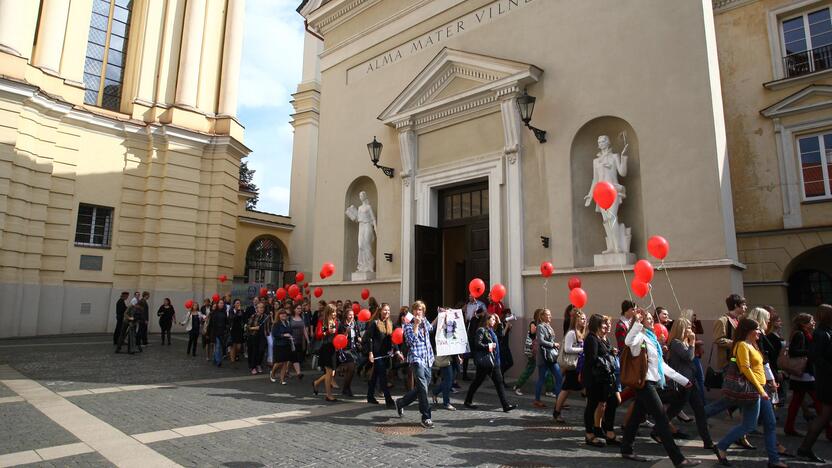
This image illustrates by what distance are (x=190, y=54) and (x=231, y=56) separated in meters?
2.15

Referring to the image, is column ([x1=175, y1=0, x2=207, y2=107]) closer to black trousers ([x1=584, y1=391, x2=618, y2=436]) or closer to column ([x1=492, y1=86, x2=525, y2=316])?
column ([x1=492, y1=86, x2=525, y2=316])

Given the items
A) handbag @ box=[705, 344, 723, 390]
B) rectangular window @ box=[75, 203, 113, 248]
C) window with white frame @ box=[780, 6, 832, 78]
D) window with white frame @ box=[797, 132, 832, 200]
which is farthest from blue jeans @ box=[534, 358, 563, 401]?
rectangular window @ box=[75, 203, 113, 248]

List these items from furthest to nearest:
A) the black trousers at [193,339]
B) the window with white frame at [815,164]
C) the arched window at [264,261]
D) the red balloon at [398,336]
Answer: the arched window at [264,261]
the black trousers at [193,339]
the window with white frame at [815,164]
the red balloon at [398,336]

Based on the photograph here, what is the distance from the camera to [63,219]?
68.3ft

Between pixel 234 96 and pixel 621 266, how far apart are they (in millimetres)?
22238

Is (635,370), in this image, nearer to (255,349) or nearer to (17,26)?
(255,349)

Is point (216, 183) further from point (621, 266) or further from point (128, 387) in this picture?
point (621, 266)

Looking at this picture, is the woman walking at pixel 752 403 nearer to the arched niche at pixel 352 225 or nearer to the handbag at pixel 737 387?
the handbag at pixel 737 387

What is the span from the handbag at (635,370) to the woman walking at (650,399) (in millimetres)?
35

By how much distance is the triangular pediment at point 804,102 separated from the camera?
45.6 ft

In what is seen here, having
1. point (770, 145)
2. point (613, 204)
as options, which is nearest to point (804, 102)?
point (770, 145)

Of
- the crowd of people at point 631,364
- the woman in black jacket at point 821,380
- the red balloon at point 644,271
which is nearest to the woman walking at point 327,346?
the crowd of people at point 631,364

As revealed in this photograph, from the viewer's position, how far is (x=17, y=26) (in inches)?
750

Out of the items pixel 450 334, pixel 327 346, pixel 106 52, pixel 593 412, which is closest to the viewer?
pixel 593 412
